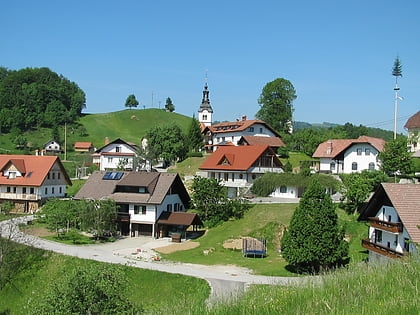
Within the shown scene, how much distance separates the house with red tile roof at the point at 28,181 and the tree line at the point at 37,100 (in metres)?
64.4

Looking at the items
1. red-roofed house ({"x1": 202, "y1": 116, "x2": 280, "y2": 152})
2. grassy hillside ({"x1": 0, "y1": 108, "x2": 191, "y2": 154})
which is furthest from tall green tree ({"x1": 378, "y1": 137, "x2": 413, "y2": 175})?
grassy hillside ({"x1": 0, "y1": 108, "x2": 191, "y2": 154})

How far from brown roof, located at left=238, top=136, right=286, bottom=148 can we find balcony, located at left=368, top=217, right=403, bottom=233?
1554 inches

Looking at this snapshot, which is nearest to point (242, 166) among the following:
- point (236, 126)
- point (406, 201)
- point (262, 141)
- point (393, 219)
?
point (262, 141)

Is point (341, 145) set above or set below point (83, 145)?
below

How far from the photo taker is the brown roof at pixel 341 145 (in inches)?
2115

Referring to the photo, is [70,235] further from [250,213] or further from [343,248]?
[343,248]

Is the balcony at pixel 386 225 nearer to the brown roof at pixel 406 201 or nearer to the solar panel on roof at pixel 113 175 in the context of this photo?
the brown roof at pixel 406 201

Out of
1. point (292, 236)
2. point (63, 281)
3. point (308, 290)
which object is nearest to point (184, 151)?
point (292, 236)

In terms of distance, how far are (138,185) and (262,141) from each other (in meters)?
31.0

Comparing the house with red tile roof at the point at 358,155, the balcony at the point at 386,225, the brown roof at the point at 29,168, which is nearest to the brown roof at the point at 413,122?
the house with red tile roof at the point at 358,155

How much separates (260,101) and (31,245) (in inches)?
2323

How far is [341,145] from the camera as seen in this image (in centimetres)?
5803

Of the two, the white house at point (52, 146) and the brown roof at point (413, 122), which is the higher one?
the brown roof at point (413, 122)

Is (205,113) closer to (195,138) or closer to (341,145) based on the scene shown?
(195,138)
